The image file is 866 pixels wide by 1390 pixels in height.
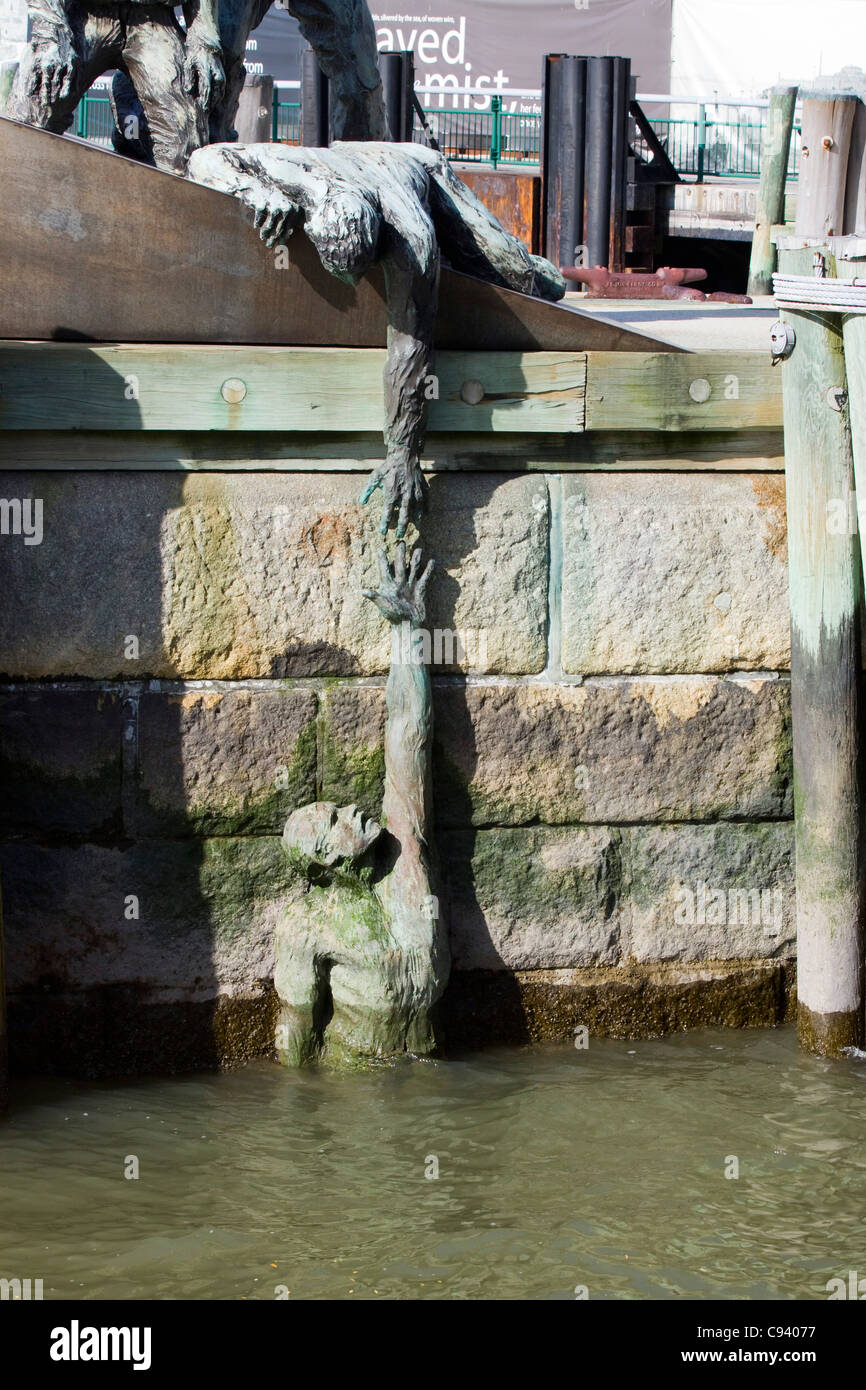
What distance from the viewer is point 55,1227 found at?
11.6ft

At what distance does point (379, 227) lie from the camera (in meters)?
4.02

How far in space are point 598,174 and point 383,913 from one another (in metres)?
8.08

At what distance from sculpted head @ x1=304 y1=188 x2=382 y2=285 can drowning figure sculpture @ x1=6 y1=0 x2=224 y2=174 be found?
1.16 m

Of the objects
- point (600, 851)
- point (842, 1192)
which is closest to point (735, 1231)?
point (842, 1192)

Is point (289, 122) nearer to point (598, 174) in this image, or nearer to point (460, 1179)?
point (598, 174)

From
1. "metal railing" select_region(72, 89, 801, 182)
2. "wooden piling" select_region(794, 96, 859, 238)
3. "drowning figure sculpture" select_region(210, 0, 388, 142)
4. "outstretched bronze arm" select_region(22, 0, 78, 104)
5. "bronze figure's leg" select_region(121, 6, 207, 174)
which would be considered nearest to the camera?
"wooden piling" select_region(794, 96, 859, 238)

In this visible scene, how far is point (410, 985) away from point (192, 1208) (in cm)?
88

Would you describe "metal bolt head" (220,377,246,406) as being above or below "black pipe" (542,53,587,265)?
below

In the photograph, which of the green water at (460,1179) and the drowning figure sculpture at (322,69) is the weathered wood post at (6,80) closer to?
the drowning figure sculpture at (322,69)

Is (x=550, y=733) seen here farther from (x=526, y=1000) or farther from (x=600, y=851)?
(x=526, y=1000)

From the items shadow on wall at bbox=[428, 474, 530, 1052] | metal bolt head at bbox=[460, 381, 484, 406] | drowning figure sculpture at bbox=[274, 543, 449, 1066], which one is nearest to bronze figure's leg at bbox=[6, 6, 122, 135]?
metal bolt head at bbox=[460, 381, 484, 406]

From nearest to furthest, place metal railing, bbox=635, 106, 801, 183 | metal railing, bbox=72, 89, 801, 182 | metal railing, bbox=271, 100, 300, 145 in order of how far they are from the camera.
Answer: metal railing, bbox=72, 89, 801, 182 → metal railing, bbox=271, 100, 300, 145 → metal railing, bbox=635, 106, 801, 183

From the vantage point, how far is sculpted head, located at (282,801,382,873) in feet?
13.6

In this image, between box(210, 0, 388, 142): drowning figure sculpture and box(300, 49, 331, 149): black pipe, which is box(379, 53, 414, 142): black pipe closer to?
box(300, 49, 331, 149): black pipe
